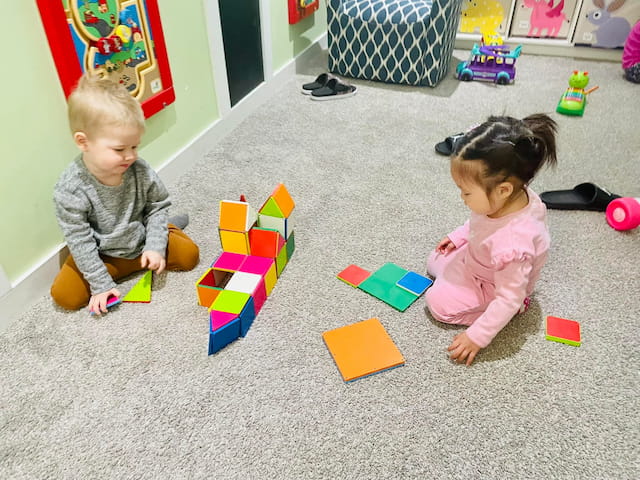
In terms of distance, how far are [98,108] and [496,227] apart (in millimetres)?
881

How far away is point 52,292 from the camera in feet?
3.84

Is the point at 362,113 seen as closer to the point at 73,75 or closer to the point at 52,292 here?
the point at 73,75

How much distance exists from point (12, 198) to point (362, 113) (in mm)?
1447

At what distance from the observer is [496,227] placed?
39.0 inches

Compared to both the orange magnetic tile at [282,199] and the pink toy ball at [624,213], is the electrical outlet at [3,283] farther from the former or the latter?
the pink toy ball at [624,213]

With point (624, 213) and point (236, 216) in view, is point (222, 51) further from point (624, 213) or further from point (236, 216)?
point (624, 213)

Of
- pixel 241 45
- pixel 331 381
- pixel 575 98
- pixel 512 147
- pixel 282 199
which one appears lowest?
pixel 331 381

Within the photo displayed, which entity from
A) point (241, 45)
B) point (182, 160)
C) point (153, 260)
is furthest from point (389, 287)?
point (241, 45)

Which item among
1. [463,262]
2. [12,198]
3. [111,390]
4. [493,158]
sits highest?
[493,158]

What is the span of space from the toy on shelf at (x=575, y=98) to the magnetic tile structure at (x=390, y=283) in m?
1.32

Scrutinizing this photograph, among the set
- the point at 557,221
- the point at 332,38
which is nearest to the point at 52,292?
the point at 557,221

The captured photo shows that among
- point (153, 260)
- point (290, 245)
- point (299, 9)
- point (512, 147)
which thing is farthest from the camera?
point (299, 9)

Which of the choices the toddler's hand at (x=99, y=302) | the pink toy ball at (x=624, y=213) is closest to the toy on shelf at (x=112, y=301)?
the toddler's hand at (x=99, y=302)

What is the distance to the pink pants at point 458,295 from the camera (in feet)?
3.62
